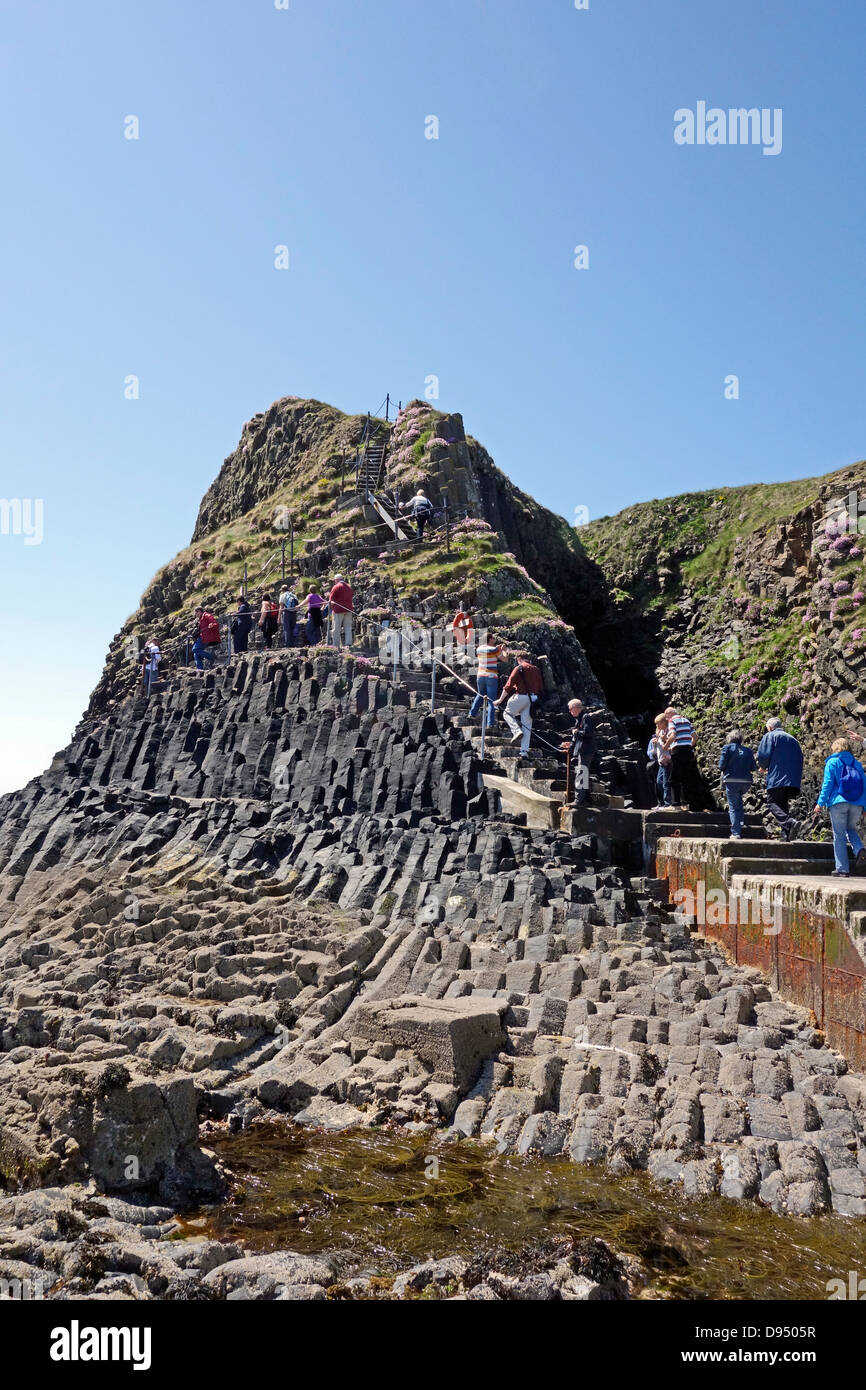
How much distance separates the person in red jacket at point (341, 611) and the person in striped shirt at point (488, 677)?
6255mm

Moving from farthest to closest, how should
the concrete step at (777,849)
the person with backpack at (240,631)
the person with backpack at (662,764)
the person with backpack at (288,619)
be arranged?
the person with backpack at (240,631) < the person with backpack at (288,619) < the person with backpack at (662,764) < the concrete step at (777,849)

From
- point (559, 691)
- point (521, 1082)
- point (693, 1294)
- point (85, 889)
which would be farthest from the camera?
point (559, 691)

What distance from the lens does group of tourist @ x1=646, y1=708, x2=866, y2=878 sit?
1059cm

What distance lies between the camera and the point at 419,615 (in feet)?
99.5

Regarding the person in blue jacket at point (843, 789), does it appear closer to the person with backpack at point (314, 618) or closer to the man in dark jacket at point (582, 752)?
the man in dark jacket at point (582, 752)

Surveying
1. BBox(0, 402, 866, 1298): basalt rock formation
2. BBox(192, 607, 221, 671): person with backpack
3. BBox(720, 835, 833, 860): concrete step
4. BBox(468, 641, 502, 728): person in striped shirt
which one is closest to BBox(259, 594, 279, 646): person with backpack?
BBox(192, 607, 221, 671): person with backpack

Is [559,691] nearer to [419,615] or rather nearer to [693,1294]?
[419,615]

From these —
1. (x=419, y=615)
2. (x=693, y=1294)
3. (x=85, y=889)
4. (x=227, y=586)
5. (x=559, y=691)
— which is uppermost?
(x=227, y=586)

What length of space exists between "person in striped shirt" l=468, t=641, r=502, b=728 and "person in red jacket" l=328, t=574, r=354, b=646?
6.25m

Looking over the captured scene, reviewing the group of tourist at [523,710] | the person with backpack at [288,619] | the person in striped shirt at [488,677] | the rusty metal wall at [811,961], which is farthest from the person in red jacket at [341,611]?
the rusty metal wall at [811,961]

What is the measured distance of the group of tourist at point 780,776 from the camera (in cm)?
1059

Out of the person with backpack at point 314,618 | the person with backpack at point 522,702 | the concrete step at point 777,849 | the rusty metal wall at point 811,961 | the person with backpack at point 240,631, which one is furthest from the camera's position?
the person with backpack at point 240,631
